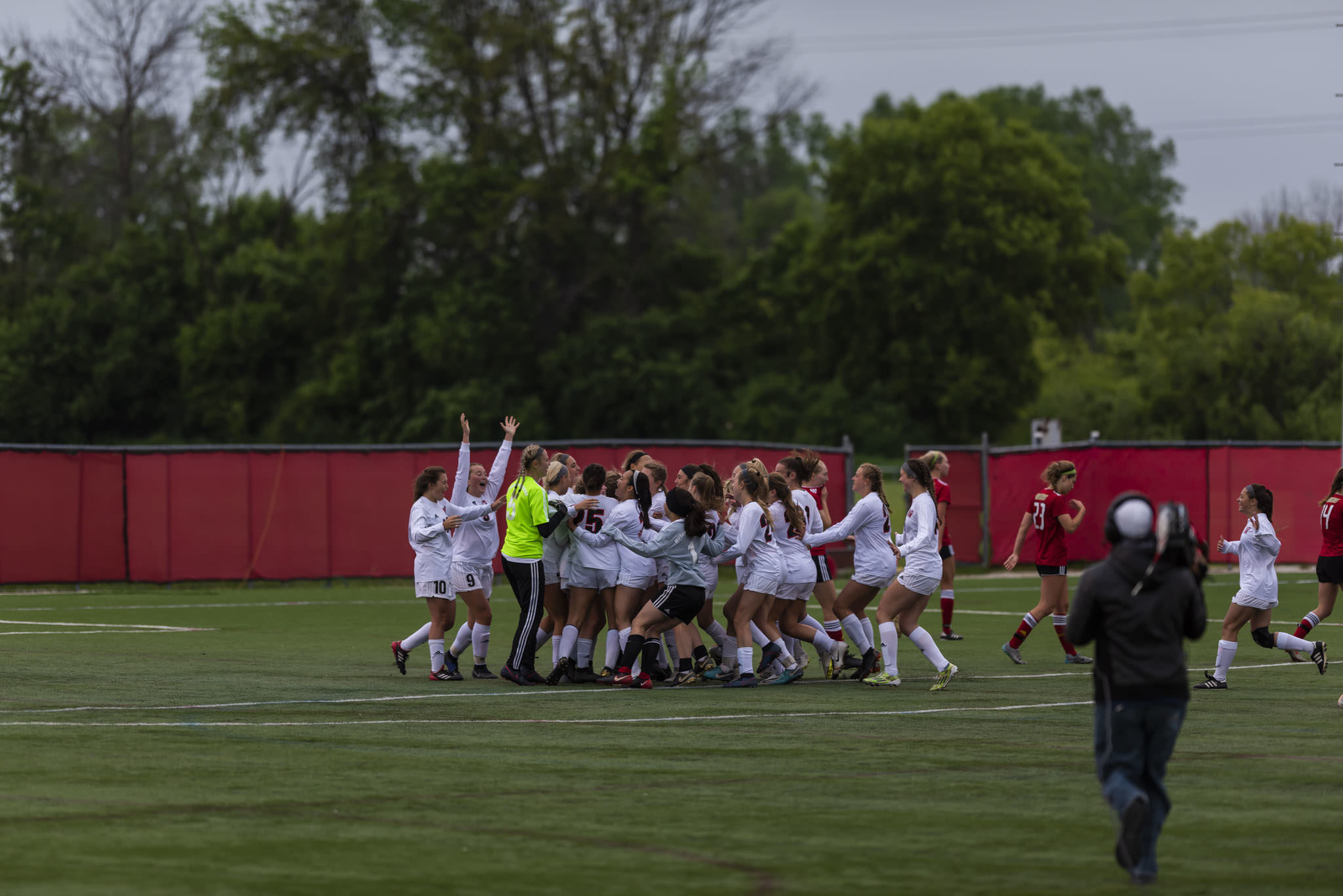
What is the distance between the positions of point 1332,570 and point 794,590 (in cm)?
528

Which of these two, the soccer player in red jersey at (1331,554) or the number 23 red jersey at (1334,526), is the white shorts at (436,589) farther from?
the number 23 red jersey at (1334,526)

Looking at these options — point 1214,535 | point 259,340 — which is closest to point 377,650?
point 1214,535

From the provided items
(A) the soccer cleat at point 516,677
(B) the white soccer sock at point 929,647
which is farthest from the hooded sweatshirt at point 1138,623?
(A) the soccer cleat at point 516,677

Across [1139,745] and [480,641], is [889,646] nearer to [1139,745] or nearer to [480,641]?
[480,641]

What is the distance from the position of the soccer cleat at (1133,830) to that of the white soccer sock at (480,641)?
359 inches

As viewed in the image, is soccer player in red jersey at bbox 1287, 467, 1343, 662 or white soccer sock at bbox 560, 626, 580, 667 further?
soccer player in red jersey at bbox 1287, 467, 1343, 662

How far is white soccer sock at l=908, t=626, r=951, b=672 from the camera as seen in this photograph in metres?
14.3

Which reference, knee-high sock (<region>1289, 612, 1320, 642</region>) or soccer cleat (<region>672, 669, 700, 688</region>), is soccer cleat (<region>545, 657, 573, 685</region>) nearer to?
soccer cleat (<region>672, 669, 700, 688</region>)

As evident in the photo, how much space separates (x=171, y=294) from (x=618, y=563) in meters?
45.9

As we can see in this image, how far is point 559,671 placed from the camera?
15.0 meters

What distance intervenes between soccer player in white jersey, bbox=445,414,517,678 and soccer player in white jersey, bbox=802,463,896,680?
115 inches

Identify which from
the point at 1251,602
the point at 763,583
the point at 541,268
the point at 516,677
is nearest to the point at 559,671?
the point at 516,677

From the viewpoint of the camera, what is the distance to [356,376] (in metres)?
51.7

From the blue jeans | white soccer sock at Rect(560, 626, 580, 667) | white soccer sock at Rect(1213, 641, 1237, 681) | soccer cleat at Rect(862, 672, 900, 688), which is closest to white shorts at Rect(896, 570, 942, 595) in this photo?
soccer cleat at Rect(862, 672, 900, 688)
